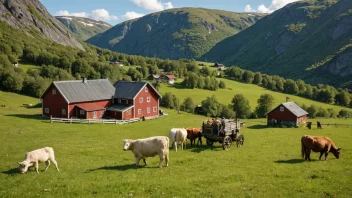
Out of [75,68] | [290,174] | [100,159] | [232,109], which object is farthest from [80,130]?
[75,68]

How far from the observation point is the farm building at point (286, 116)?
6699 centimetres

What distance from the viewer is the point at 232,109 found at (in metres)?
108

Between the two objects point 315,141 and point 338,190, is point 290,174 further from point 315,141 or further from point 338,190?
point 315,141

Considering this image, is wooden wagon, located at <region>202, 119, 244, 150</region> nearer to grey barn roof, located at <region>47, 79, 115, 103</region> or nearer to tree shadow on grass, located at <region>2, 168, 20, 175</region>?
tree shadow on grass, located at <region>2, 168, 20, 175</region>

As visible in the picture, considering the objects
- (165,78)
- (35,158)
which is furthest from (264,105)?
(35,158)

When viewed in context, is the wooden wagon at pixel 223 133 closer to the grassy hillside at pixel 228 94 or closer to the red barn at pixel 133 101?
the red barn at pixel 133 101

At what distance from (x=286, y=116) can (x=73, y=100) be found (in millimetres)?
43949

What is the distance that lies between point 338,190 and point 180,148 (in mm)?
17228

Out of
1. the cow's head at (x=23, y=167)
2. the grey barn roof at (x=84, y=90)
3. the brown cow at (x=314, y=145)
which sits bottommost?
the cow's head at (x=23, y=167)

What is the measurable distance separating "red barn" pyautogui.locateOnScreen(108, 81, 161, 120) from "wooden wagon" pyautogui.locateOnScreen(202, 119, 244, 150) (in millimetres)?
31527

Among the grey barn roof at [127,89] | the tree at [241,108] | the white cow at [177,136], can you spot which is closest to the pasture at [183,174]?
the white cow at [177,136]

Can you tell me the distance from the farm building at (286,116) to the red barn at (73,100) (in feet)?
119

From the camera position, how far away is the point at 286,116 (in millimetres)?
67938

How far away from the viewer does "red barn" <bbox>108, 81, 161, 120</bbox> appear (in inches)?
2459
